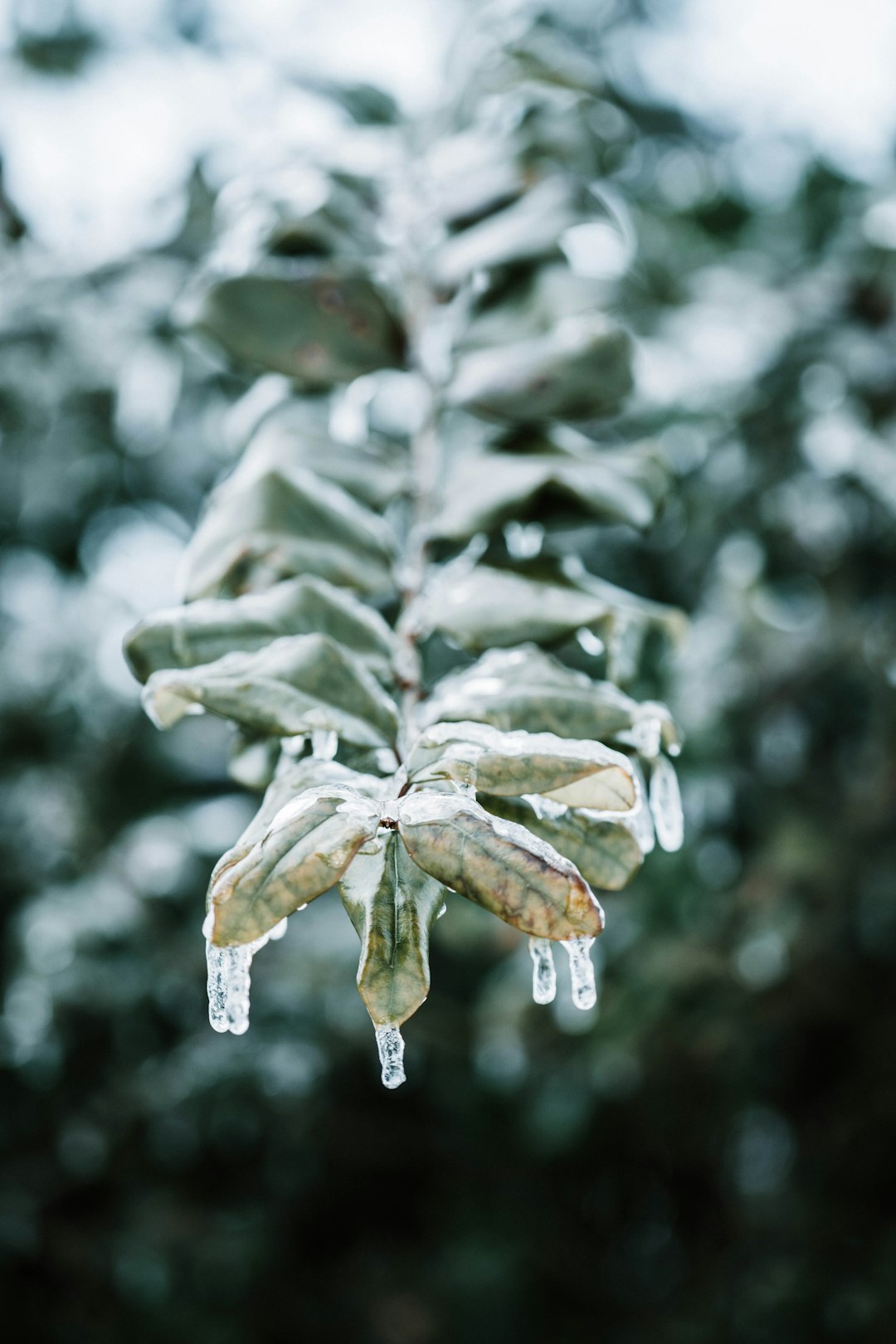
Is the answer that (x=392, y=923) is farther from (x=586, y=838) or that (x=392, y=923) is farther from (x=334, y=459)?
(x=334, y=459)

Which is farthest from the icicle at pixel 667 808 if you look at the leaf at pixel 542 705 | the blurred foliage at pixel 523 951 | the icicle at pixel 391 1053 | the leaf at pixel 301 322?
the blurred foliage at pixel 523 951

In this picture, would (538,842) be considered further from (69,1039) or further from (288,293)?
(69,1039)

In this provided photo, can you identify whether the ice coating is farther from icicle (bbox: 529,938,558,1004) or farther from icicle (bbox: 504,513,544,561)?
icicle (bbox: 504,513,544,561)

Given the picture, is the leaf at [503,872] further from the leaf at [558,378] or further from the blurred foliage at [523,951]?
the blurred foliage at [523,951]

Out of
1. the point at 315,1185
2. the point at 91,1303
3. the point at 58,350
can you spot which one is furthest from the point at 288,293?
the point at 315,1185

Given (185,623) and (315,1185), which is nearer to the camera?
(185,623)

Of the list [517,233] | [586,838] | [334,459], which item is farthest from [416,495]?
[586,838]
